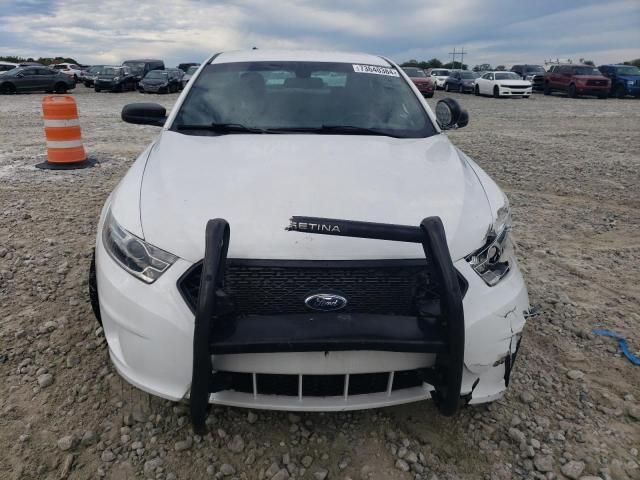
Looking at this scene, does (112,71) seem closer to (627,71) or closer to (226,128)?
(627,71)

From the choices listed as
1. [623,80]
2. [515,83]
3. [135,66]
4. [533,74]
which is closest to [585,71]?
[623,80]

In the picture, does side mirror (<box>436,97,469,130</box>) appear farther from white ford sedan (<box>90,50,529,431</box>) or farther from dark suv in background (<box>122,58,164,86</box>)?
dark suv in background (<box>122,58,164,86</box>)

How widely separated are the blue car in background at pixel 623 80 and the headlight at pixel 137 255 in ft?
92.6

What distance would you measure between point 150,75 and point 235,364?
26049 millimetres

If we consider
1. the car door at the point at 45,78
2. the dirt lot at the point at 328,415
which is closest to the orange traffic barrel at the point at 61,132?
the dirt lot at the point at 328,415

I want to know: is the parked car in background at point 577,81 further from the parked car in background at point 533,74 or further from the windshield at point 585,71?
the parked car in background at point 533,74

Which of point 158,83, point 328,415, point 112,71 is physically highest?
point 112,71

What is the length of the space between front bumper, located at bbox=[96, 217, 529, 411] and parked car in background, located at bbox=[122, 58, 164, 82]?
29081 millimetres

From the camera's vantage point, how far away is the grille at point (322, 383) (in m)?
1.91

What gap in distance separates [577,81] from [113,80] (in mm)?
23079

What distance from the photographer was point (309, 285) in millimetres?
1870

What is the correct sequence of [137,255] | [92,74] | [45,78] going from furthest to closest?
1. [92,74]
2. [45,78]
3. [137,255]

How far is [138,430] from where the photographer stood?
225 centimetres

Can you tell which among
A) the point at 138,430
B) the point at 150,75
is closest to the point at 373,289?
the point at 138,430
